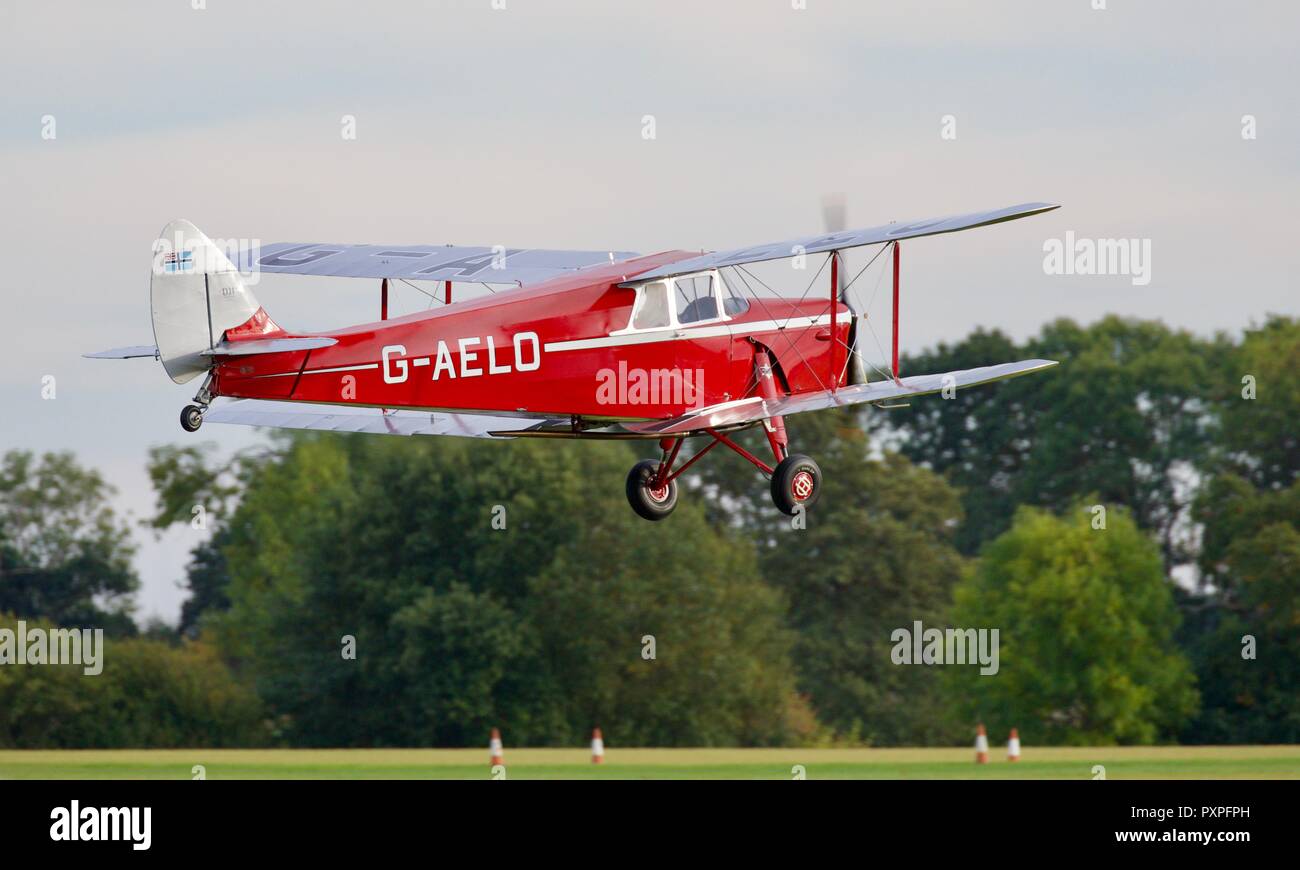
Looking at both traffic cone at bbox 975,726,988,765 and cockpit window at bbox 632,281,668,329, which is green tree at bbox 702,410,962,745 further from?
cockpit window at bbox 632,281,668,329

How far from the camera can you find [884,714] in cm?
6744

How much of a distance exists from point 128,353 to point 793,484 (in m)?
6.39

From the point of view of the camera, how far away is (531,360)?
720 inches

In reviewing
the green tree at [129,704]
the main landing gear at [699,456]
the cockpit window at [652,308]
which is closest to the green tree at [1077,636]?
the green tree at [129,704]

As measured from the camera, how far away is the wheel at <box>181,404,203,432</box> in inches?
642

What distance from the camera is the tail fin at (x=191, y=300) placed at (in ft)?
57.0

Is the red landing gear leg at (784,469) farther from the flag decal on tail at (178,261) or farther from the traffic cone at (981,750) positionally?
the traffic cone at (981,750)

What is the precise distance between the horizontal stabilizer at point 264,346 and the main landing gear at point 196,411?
36 cm

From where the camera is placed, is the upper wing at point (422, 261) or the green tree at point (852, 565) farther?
the green tree at point (852, 565)

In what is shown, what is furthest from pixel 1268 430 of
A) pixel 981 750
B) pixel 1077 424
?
pixel 981 750

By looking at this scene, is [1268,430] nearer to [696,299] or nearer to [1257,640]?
[1257,640]
